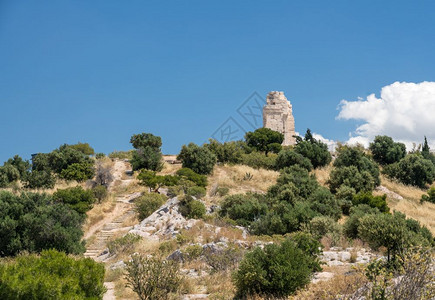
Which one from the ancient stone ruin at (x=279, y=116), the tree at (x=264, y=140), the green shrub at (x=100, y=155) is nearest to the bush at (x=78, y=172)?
the green shrub at (x=100, y=155)

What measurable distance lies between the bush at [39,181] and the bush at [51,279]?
1880 centimetres

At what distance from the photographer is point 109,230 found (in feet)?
59.4

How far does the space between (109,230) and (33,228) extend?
467 centimetres

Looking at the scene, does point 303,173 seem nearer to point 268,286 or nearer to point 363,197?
point 363,197

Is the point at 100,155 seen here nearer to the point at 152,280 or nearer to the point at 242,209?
the point at 242,209

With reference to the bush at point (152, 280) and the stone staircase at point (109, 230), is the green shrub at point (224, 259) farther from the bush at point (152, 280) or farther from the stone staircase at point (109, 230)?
the stone staircase at point (109, 230)

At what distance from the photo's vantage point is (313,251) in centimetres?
979

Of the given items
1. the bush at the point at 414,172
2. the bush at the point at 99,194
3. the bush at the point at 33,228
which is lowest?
the bush at the point at 33,228

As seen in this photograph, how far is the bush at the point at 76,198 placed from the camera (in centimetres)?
1933

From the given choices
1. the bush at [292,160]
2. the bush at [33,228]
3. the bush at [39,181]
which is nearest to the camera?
the bush at [33,228]

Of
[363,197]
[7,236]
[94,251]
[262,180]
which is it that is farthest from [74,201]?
[363,197]

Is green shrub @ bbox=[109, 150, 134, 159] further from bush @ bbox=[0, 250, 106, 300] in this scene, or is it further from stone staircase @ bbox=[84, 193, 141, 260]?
bush @ bbox=[0, 250, 106, 300]

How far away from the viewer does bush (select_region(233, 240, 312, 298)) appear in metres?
7.84

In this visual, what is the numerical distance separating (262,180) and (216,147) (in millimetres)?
7166
